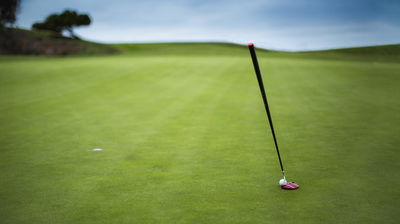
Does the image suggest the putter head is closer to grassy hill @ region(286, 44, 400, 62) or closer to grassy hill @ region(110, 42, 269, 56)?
grassy hill @ region(286, 44, 400, 62)

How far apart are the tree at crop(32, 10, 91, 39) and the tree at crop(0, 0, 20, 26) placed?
13.3 metres

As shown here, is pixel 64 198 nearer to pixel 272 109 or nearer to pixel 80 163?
pixel 80 163

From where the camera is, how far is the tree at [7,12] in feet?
177

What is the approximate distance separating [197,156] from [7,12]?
56.9 metres

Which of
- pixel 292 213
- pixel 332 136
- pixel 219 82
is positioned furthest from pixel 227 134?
pixel 219 82

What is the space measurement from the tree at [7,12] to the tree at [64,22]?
1326cm

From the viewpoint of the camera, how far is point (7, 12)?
178 feet

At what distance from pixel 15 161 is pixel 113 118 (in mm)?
4490

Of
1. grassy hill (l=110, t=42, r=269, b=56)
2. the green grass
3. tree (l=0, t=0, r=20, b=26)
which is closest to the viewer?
the green grass

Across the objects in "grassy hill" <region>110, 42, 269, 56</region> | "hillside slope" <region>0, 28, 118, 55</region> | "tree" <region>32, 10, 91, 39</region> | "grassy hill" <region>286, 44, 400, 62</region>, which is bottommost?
"grassy hill" <region>286, 44, 400, 62</region>

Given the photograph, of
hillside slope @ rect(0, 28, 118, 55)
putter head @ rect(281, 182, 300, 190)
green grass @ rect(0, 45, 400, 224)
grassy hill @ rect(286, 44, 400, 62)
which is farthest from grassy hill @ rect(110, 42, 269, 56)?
putter head @ rect(281, 182, 300, 190)

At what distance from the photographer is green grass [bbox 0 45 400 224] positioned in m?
4.92

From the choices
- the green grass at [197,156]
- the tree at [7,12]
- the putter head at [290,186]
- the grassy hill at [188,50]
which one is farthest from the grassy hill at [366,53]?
the tree at [7,12]

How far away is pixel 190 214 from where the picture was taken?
4715 millimetres
